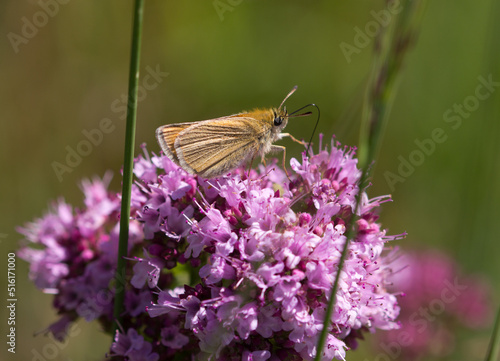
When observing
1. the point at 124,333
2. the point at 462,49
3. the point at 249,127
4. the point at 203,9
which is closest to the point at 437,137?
the point at 462,49

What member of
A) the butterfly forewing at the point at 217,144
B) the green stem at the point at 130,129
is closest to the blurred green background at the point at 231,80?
the butterfly forewing at the point at 217,144

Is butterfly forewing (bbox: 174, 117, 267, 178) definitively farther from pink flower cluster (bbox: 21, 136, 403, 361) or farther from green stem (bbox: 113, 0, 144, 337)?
green stem (bbox: 113, 0, 144, 337)

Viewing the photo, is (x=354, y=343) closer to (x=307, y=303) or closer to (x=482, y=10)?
(x=307, y=303)

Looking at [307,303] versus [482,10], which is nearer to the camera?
[307,303]

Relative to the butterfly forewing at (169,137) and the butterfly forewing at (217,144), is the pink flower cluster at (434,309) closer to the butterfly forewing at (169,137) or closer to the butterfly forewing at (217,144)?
the butterfly forewing at (217,144)

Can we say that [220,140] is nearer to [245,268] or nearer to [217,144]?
[217,144]

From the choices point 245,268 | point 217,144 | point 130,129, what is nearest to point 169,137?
point 217,144

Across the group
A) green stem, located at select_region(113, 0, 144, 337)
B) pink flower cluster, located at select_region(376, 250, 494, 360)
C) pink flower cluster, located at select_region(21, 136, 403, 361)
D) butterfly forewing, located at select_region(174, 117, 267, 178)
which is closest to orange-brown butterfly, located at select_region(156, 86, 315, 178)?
butterfly forewing, located at select_region(174, 117, 267, 178)
